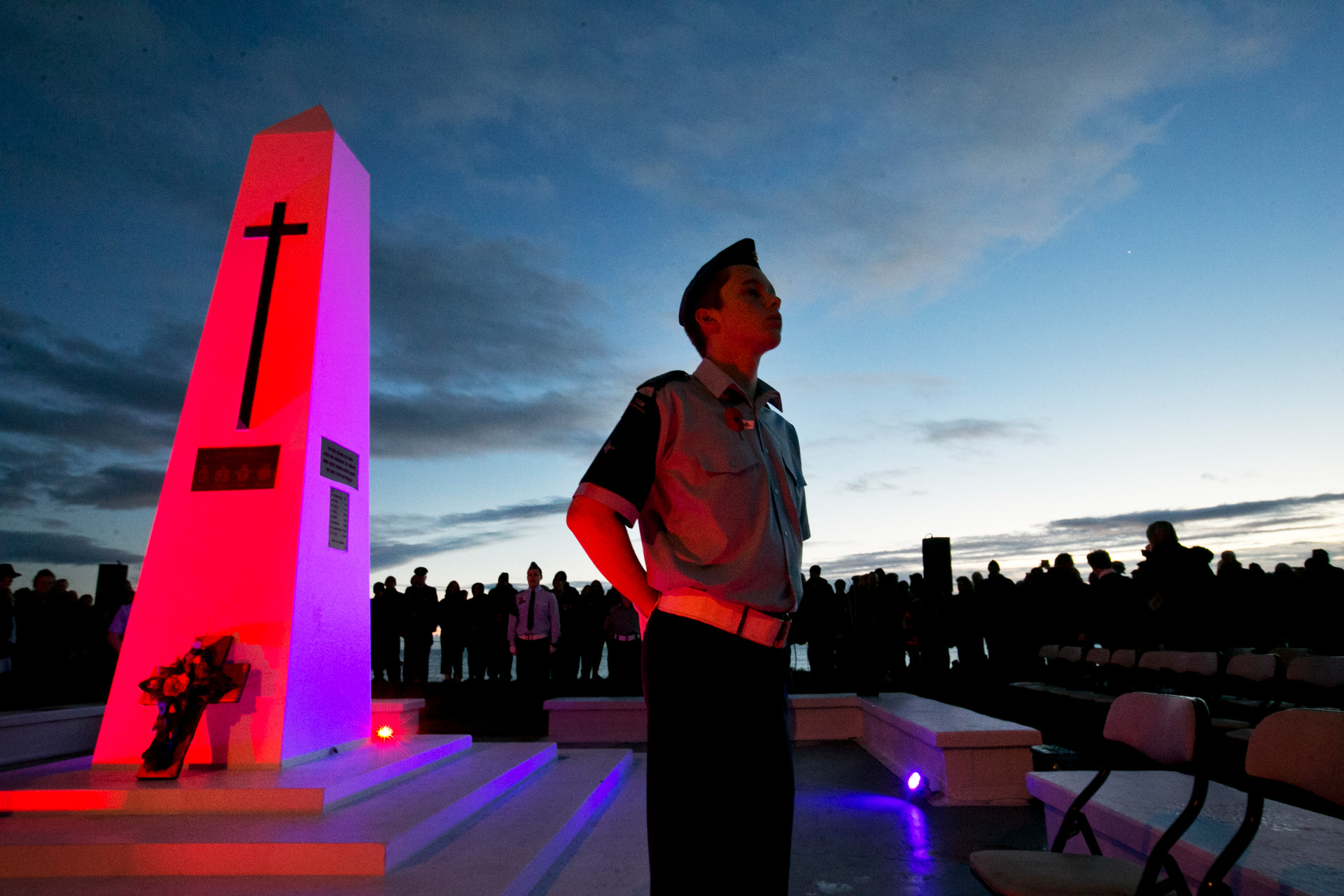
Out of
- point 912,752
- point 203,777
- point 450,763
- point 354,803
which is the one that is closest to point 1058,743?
point 912,752

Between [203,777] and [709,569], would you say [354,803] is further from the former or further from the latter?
[709,569]

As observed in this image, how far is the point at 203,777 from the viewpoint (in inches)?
139

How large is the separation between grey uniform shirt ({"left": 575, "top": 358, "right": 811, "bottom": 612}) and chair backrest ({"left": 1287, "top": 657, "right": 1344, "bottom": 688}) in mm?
4474

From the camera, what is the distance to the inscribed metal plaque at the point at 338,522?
14.8ft

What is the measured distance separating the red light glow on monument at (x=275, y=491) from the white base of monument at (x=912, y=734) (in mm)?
2141

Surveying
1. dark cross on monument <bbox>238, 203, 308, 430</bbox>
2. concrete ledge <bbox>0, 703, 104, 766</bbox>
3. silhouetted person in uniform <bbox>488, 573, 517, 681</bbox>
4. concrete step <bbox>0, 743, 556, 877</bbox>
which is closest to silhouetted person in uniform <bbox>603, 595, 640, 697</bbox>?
silhouetted person in uniform <bbox>488, 573, 517, 681</bbox>

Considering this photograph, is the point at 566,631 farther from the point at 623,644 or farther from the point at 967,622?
the point at 967,622

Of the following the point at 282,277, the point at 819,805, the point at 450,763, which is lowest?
the point at 819,805

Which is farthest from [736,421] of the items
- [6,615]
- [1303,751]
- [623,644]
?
[623,644]

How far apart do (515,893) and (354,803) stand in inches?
46.1

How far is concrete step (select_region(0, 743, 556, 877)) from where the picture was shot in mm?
2723

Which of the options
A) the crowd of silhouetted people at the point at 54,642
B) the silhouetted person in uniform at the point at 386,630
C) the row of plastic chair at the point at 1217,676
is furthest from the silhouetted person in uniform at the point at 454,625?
the row of plastic chair at the point at 1217,676

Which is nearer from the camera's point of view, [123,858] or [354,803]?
[123,858]

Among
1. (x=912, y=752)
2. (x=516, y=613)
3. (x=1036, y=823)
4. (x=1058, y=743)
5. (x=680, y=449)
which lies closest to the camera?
(x=680, y=449)
